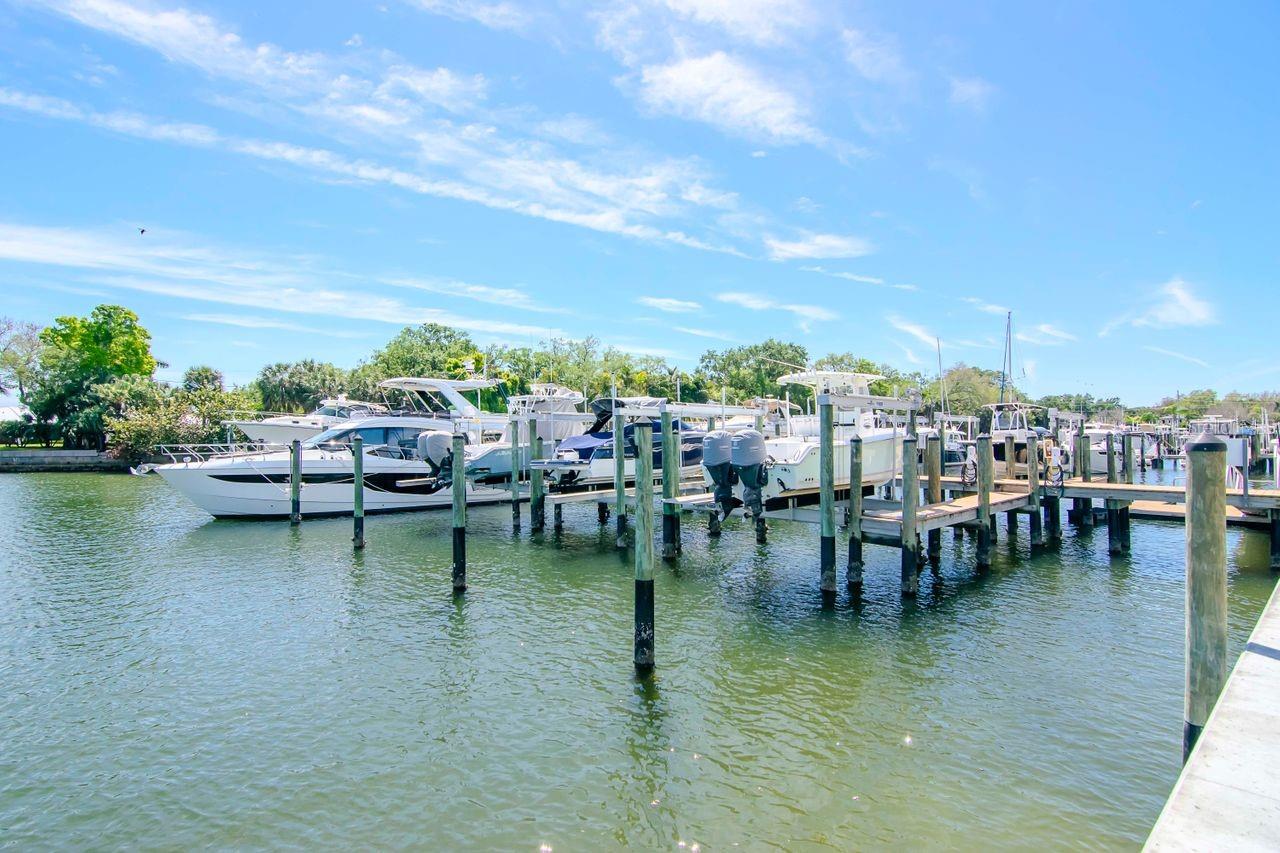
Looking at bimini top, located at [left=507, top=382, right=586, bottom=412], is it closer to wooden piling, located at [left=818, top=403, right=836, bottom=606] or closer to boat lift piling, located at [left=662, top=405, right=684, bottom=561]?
boat lift piling, located at [left=662, top=405, right=684, bottom=561]

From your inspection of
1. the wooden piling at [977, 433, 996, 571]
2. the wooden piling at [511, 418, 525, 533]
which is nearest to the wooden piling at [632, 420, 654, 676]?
the wooden piling at [977, 433, 996, 571]

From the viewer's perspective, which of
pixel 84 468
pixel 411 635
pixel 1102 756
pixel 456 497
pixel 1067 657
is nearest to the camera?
pixel 1102 756

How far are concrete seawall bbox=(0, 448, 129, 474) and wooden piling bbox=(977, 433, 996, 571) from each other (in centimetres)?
4942

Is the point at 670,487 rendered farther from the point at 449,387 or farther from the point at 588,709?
the point at 449,387

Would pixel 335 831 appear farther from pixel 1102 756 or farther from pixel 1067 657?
pixel 1067 657

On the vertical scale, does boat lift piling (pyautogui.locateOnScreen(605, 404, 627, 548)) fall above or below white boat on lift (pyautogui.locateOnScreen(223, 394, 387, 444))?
below

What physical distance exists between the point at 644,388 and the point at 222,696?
49.9 metres

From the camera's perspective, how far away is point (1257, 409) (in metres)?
77.0

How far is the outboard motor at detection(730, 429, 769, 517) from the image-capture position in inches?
490

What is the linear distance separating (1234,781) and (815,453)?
1084 centimetres

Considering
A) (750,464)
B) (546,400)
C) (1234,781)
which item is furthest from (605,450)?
(1234,781)

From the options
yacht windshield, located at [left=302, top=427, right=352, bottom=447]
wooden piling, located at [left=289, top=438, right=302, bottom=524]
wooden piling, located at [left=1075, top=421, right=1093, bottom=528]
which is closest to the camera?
wooden piling, located at [left=1075, top=421, right=1093, bottom=528]

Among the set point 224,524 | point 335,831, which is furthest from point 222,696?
point 224,524

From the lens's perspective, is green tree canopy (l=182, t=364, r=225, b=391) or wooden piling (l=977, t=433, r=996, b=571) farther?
green tree canopy (l=182, t=364, r=225, b=391)
